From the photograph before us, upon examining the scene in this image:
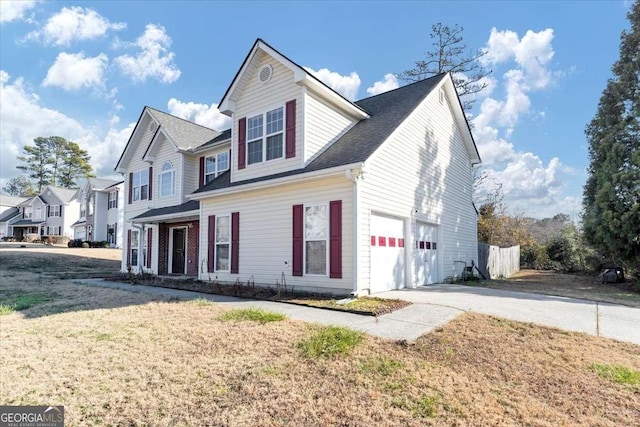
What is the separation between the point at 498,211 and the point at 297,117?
66.4ft

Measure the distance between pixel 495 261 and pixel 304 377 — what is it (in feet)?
58.4

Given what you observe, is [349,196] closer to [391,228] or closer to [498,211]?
[391,228]

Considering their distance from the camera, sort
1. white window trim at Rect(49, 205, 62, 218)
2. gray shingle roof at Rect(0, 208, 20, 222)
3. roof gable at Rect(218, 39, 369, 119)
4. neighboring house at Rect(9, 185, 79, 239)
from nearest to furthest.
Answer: roof gable at Rect(218, 39, 369, 119), neighboring house at Rect(9, 185, 79, 239), white window trim at Rect(49, 205, 62, 218), gray shingle roof at Rect(0, 208, 20, 222)

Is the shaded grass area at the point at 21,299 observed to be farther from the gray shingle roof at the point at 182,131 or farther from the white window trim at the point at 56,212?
the white window trim at the point at 56,212

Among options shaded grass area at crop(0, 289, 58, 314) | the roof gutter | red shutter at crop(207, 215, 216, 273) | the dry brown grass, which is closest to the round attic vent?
the roof gutter

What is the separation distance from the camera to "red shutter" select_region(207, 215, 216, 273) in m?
13.4

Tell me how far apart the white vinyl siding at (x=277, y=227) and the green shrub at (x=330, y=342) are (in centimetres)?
380

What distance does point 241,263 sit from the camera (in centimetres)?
1227

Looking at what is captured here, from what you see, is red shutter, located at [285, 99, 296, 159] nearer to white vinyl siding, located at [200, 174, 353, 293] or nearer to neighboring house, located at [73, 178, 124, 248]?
white vinyl siding, located at [200, 174, 353, 293]

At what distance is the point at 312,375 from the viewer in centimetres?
429

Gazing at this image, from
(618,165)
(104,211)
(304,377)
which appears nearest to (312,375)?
(304,377)

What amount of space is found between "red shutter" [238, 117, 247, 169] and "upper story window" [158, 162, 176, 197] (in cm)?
606

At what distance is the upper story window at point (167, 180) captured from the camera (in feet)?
57.7

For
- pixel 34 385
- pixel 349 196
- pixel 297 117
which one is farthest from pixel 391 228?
pixel 34 385
